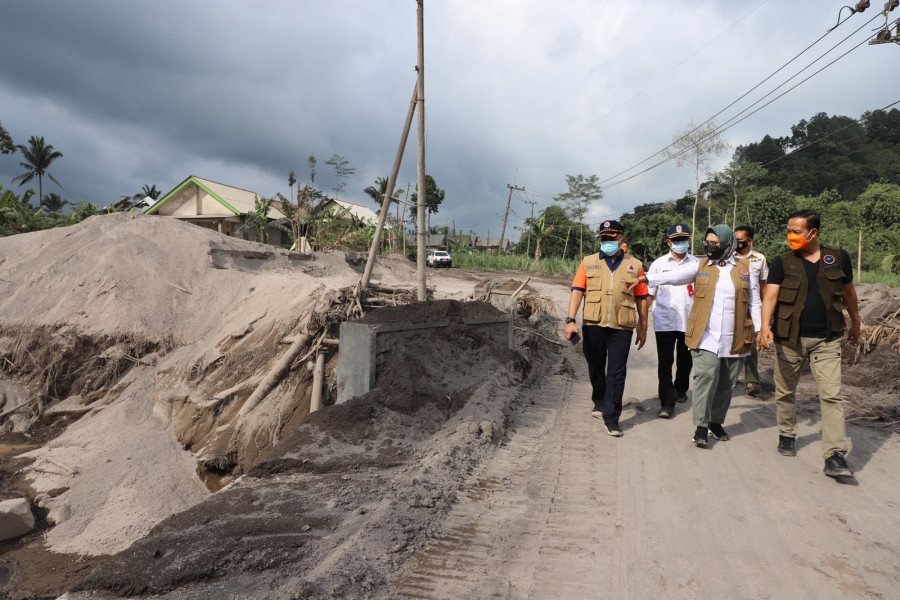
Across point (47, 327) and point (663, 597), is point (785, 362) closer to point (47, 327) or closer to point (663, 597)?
point (663, 597)

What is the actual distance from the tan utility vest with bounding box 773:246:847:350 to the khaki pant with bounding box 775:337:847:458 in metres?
0.09

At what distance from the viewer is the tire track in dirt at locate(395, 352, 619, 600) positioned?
275cm

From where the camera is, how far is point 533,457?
4633mm

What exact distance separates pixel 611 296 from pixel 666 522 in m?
2.15

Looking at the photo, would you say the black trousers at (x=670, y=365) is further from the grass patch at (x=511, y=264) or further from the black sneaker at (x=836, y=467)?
the grass patch at (x=511, y=264)

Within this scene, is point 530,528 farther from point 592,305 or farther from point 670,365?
point 670,365

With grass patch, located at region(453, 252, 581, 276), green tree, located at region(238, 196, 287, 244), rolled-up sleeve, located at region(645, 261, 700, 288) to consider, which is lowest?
rolled-up sleeve, located at region(645, 261, 700, 288)

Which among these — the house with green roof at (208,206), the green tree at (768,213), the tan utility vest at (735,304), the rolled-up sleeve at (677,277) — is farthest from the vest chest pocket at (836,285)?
the green tree at (768,213)

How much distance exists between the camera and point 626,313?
16.2 ft

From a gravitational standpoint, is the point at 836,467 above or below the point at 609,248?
below

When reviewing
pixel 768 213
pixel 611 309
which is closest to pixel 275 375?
pixel 611 309

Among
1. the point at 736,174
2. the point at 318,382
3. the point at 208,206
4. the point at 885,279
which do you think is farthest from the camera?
the point at 736,174

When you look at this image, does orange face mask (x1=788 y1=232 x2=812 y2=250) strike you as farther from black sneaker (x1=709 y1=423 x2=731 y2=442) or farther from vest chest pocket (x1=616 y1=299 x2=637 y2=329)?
black sneaker (x1=709 y1=423 x2=731 y2=442)

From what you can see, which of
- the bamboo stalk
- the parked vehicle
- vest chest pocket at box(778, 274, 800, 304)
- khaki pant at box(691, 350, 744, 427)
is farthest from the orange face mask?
the parked vehicle
